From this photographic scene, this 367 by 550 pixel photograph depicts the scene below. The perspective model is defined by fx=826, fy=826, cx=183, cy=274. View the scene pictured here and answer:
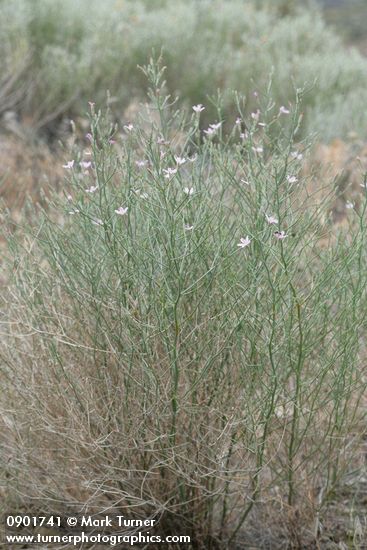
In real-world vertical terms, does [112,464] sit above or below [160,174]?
below

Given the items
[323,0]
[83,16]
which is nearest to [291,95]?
[83,16]

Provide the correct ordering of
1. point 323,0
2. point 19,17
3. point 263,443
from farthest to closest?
point 323,0 < point 19,17 < point 263,443

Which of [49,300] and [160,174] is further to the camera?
[49,300]

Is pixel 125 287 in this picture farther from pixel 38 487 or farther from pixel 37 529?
pixel 37 529

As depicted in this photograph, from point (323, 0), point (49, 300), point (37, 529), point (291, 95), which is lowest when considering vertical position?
point (37, 529)

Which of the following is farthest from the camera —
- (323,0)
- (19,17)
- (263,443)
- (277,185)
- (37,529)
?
(323,0)

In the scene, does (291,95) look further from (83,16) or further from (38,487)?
(38,487)
